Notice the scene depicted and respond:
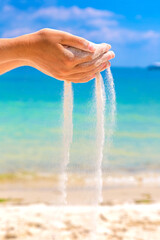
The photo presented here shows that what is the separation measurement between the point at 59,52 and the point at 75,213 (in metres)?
2.29

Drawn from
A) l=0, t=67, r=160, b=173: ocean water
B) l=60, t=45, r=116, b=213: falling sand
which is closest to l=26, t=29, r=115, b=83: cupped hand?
l=60, t=45, r=116, b=213: falling sand

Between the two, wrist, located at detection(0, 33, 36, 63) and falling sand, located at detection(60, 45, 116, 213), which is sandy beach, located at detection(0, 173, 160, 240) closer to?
falling sand, located at detection(60, 45, 116, 213)

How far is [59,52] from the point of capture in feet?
3.89

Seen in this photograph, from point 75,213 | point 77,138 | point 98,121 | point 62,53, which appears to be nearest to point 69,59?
point 62,53

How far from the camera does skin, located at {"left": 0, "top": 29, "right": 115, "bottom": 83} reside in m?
1.19

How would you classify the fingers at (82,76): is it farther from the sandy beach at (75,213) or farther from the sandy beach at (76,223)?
the sandy beach at (76,223)

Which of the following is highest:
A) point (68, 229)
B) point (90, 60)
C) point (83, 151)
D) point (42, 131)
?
point (42, 131)

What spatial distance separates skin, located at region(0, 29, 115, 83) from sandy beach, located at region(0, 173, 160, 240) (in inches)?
30.8

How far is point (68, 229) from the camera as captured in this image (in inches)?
115

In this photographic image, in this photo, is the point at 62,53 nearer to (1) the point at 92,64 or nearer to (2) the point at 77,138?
(1) the point at 92,64

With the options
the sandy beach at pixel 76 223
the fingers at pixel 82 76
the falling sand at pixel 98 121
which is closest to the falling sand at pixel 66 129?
the falling sand at pixel 98 121

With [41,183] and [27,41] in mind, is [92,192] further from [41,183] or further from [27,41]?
[41,183]

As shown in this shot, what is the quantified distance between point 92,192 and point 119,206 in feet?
7.00

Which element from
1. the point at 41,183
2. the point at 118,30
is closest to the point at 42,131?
the point at 41,183
